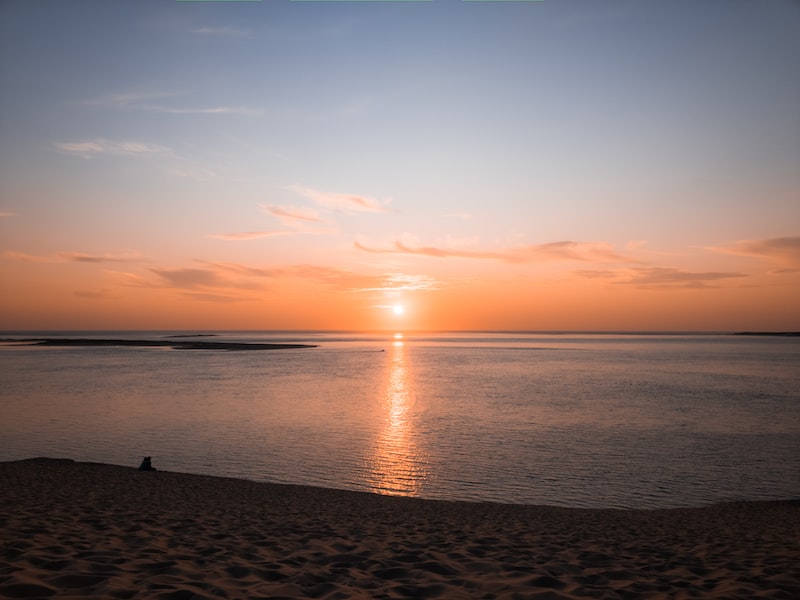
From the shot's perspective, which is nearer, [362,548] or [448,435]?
[362,548]

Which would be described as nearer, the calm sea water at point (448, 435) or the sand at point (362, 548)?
the sand at point (362, 548)

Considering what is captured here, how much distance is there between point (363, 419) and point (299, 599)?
1148 inches

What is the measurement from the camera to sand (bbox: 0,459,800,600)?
22.1 feet

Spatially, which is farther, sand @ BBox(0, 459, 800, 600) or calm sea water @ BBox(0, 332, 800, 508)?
calm sea water @ BBox(0, 332, 800, 508)

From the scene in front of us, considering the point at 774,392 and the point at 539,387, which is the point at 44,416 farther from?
the point at 774,392

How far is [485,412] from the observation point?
38.1 meters

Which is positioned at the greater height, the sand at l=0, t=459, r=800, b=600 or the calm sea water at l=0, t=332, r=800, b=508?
the sand at l=0, t=459, r=800, b=600

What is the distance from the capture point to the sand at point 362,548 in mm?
6742

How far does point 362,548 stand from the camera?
907cm

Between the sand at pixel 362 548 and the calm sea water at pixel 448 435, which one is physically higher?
the sand at pixel 362 548

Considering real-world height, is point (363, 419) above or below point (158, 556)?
below

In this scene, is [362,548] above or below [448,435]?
above

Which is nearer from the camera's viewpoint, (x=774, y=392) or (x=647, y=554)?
(x=647, y=554)

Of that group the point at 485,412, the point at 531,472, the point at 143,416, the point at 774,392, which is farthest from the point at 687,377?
the point at 143,416
